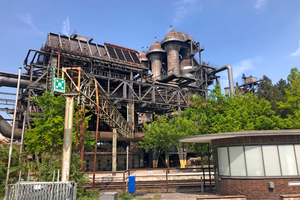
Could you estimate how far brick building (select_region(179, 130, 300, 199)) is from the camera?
11812mm

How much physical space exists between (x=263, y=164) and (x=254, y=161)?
45 centimetres

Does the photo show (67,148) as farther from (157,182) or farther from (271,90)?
(271,90)

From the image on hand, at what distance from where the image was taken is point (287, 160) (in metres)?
12.0

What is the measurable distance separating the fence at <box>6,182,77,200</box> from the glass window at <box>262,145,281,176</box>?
10310mm

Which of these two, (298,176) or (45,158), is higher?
(45,158)

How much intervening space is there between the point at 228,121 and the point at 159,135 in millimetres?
10327

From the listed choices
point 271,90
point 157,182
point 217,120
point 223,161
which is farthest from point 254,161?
point 271,90

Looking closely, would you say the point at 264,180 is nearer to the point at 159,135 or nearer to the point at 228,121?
the point at 228,121

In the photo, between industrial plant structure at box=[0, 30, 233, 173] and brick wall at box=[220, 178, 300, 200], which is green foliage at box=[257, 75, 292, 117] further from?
brick wall at box=[220, 178, 300, 200]

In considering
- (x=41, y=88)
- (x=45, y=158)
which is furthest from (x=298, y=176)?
(x=41, y=88)

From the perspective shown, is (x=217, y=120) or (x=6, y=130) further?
(x=6, y=130)

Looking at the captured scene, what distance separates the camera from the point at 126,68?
46000 millimetres

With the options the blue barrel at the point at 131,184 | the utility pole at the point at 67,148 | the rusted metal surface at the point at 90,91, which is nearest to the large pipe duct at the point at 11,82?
the rusted metal surface at the point at 90,91

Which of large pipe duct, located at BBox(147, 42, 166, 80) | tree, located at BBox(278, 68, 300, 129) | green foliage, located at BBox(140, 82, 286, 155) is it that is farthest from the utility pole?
large pipe duct, located at BBox(147, 42, 166, 80)
